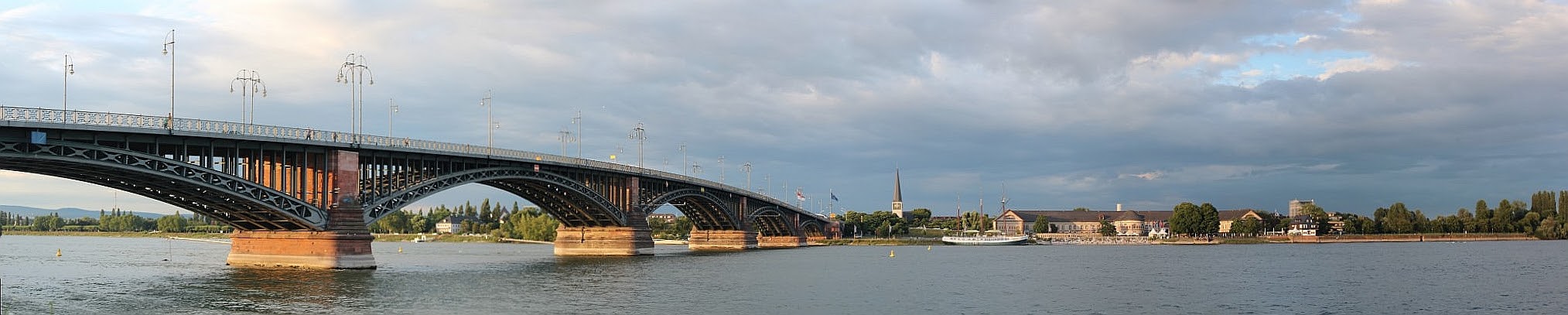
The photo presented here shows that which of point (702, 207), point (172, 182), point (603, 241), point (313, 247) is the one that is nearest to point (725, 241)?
point (702, 207)

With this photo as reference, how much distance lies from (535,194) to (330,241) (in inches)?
1770

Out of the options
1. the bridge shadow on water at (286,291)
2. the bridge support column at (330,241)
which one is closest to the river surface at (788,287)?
the bridge shadow on water at (286,291)

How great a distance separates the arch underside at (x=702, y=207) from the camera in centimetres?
14862

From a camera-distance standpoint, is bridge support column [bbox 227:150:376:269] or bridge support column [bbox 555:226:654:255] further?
bridge support column [bbox 555:226:654:255]

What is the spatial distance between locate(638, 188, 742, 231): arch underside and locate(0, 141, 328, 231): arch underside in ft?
209

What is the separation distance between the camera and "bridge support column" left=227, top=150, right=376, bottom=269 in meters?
82.8

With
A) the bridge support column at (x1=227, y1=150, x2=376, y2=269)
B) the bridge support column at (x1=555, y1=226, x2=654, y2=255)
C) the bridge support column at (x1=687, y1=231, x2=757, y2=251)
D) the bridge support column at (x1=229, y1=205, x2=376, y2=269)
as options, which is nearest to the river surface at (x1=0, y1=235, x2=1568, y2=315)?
the bridge support column at (x1=229, y1=205, x2=376, y2=269)

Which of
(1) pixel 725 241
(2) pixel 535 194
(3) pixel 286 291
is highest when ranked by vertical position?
(2) pixel 535 194

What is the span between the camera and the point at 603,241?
447 ft

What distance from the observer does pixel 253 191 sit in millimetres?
78125

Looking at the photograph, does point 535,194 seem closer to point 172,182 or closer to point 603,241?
point 603,241

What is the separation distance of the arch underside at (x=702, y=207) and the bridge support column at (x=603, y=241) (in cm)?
819

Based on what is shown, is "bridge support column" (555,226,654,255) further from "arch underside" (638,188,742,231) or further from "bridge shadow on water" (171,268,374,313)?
"bridge shadow on water" (171,268,374,313)

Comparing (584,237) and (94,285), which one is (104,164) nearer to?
(94,285)
